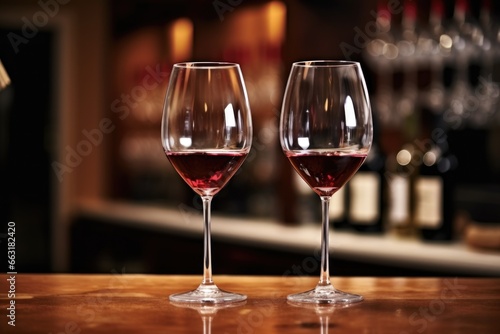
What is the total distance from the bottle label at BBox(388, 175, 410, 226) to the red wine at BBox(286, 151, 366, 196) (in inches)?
69.7

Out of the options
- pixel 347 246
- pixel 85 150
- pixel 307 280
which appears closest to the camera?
pixel 307 280

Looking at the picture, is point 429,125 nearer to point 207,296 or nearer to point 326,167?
point 326,167

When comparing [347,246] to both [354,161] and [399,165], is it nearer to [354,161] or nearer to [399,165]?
[399,165]

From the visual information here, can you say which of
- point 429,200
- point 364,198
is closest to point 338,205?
point 364,198

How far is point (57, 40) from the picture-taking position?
5594 millimetres

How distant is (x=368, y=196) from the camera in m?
2.82

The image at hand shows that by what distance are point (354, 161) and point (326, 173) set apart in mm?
32

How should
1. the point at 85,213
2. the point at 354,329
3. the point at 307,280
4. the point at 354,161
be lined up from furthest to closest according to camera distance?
the point at 85,213, the point at 307,280, the point at 354,161, the point at 354,329

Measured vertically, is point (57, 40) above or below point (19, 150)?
above

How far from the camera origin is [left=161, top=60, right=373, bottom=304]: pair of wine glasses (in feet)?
2.97

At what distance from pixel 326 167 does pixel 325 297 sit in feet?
0.48

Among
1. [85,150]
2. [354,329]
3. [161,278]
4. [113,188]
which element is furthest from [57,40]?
[354,329]

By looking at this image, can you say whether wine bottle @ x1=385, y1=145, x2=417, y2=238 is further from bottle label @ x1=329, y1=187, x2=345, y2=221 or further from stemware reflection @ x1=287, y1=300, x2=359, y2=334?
stemware reflection @ x1=287, y1=300, x2=359, y2=334

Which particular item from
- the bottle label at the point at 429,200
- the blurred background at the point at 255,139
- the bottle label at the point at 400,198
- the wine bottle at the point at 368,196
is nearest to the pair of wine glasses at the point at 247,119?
the blurred background at the point at 255,139
